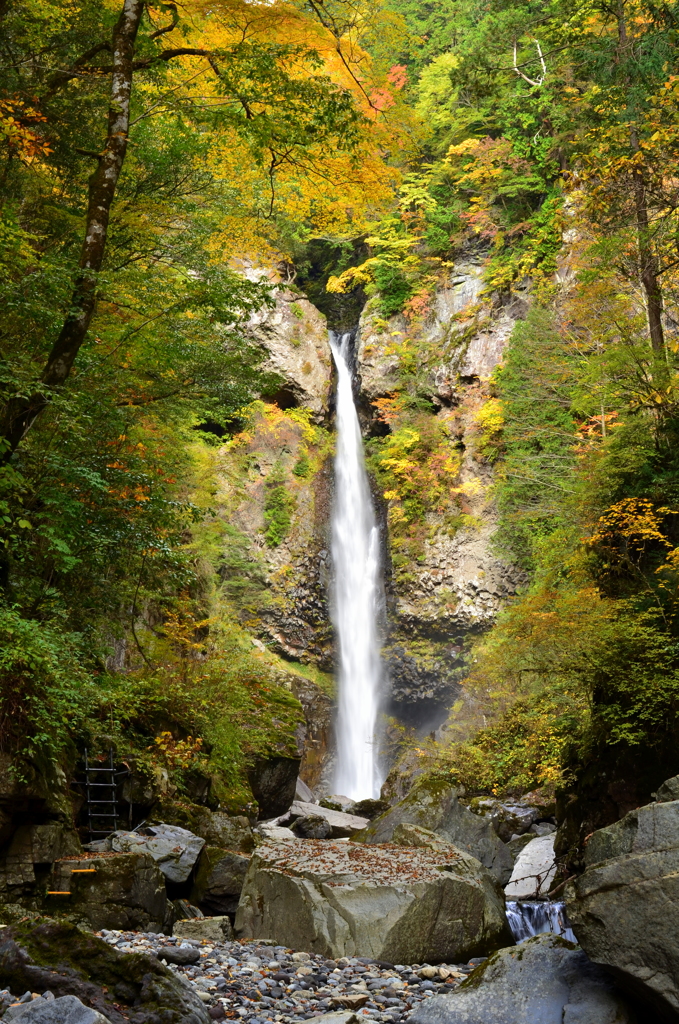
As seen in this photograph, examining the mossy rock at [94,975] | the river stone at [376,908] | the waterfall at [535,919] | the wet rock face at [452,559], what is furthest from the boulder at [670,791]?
the wet rock face at [452,559]

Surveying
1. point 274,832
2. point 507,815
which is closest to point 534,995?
point 507,815

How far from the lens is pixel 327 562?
80.2 ft

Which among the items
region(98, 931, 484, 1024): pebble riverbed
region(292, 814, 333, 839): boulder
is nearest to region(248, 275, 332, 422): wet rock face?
region(292, 814, 333, 839): boulder

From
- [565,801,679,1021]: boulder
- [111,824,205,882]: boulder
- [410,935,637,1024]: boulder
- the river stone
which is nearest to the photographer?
[565,801,679,1021]: boulder

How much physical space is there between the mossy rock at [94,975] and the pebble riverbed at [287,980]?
0.99 meters

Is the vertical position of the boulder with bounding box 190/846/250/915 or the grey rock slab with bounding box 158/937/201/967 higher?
the boulder with bounding box 190/846/250/915

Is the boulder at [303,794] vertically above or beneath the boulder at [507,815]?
above

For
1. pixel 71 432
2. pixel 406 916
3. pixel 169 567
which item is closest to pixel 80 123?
pixel 71 432

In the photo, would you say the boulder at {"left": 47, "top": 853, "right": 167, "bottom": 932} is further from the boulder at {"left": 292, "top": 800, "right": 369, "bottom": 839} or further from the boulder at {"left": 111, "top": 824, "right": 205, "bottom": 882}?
the boulder at {"left": 292, "top": 800, "right": 369, "bottom": 839}

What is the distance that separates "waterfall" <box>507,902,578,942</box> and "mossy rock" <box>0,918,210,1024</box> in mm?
5786

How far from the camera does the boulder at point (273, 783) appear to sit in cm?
Answer: 1336

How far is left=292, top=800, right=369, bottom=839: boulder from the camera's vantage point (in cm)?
1414

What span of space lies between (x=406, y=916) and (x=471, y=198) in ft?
80.7

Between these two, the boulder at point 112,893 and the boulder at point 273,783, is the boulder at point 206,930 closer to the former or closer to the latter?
the boulder at point 112,893
